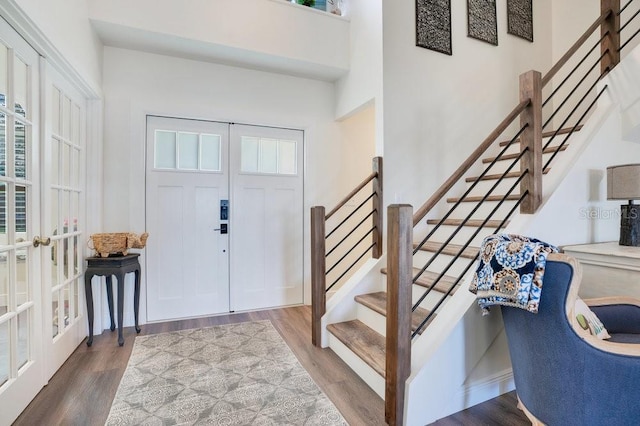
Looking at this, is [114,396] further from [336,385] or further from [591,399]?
[591,399]

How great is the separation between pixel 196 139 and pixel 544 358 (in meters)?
3.34

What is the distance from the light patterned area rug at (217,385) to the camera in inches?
70.7

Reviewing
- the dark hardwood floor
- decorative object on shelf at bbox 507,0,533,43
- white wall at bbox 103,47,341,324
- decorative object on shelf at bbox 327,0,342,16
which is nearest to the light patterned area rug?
the dark hardwood floor

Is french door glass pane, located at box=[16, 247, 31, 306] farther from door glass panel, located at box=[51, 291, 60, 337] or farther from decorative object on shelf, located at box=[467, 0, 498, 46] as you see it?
decorative object on shelf, located at box=[467, 0, 498, 46]

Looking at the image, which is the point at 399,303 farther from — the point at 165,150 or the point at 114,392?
the point at 165,150

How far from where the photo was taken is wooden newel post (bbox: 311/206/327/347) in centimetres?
262

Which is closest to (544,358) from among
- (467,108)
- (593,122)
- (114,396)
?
(593,122)

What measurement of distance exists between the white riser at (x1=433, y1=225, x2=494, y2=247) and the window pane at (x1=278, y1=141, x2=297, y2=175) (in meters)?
1.74

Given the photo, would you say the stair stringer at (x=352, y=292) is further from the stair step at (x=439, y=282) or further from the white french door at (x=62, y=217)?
the white french door at (x=62, y=217)

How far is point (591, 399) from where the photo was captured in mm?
1306

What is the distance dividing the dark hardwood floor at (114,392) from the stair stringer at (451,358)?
0.09 m

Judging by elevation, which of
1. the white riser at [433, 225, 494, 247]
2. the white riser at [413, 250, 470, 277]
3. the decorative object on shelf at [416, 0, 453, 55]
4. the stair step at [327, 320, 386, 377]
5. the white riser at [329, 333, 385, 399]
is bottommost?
the white riser at [329, 333, 385, 399]

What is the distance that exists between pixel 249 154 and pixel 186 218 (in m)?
0.96

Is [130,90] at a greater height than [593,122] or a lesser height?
greater
